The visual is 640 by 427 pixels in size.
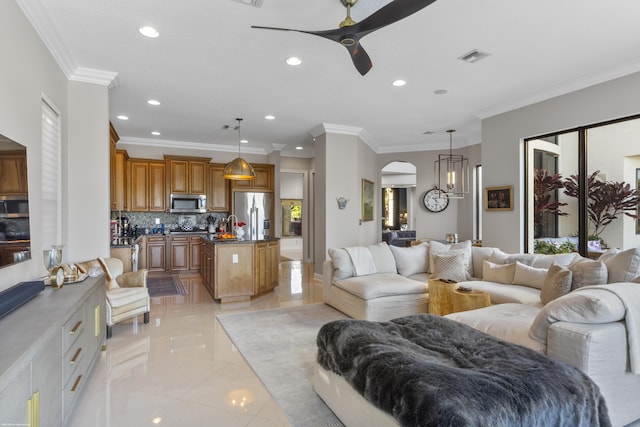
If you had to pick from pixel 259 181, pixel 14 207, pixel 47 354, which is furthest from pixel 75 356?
pixel 259 181

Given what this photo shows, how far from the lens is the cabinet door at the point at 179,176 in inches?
Answer: 294

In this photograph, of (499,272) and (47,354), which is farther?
(499,272)

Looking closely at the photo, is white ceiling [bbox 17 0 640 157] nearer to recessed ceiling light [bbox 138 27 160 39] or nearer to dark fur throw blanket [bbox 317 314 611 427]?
recessed ceiling light [bbox 138 27 160 39]

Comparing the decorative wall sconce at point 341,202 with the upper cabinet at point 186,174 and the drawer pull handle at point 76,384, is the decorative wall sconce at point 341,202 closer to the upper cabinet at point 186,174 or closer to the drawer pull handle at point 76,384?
the upper cabinet at point 186,174

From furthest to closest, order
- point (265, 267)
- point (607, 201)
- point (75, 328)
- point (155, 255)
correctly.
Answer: point (155, 255) < point (265, 267) < point (607, 201) < point (75, 328)

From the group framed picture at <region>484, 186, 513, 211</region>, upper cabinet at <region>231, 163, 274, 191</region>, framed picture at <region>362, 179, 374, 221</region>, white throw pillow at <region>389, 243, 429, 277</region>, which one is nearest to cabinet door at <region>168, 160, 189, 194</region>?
upper cabinet at <region>231, 163, 274, 191</region>

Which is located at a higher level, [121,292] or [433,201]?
[433,201]

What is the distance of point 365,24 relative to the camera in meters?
2.29

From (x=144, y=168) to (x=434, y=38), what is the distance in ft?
20.6

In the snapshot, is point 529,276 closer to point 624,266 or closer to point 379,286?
point 624,266

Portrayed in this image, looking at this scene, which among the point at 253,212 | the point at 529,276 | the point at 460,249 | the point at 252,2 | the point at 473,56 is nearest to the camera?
the point at 252,2

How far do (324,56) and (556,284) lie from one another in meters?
3.05

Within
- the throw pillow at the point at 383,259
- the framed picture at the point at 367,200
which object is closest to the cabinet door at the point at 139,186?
the framed picture at the point at 367,200

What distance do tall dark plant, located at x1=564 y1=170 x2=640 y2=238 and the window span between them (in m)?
6.00
